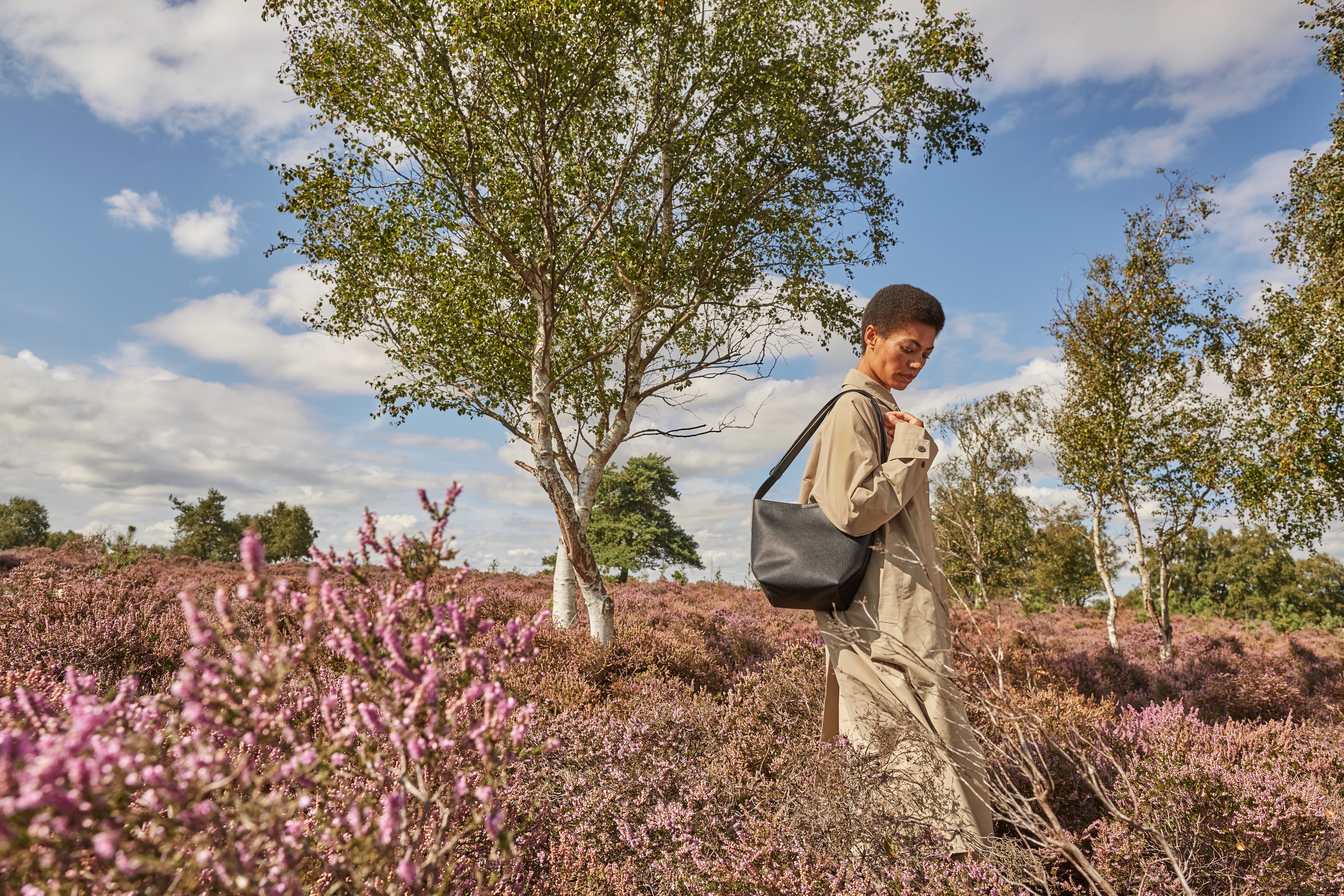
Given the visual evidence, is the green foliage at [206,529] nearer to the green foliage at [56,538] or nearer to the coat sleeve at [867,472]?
the green foliage at [56,538]

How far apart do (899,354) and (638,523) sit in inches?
883

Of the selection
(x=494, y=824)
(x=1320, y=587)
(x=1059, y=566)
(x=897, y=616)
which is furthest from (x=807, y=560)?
(x=1320, y=587)

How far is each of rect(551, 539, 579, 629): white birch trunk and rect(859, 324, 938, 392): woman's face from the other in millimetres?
5370

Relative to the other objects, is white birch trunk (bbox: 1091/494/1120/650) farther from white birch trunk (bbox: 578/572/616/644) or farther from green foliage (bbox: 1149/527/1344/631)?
green foliage (bbox: 1149/527/1344/631)

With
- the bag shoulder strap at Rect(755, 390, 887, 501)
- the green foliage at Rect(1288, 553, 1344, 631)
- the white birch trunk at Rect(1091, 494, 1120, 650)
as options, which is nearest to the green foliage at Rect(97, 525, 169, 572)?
the bag shoulder strap at Rect(755, 390, 887, 501)

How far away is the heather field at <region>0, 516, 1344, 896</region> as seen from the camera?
3.59 ft

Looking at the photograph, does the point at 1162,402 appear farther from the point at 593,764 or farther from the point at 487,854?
the point at 487,854

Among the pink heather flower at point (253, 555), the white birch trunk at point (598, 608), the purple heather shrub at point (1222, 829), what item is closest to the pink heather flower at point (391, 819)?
the pink heather flower at point (253, 555)

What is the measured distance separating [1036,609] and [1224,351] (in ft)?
51.7

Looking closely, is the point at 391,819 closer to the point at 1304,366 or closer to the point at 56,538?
the point at 1304,366

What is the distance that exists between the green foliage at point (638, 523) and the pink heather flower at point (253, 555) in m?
22.1

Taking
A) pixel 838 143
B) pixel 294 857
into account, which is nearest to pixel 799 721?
pixel 294 857

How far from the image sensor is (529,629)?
1.48 metres

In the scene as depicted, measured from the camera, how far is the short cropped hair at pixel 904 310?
125 inches
